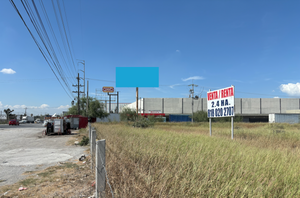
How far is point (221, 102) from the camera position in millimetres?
13297

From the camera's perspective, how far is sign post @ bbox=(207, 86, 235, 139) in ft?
40.5

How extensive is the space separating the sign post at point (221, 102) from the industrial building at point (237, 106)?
201ft

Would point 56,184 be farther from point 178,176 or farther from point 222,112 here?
point 222,112

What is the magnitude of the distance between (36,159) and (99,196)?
24.1ft

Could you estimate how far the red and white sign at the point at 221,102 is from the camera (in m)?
12.4

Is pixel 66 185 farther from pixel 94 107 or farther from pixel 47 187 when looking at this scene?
pixel 94 107

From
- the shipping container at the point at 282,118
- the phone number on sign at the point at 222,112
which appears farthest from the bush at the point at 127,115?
the shipping container at the point at 282,118

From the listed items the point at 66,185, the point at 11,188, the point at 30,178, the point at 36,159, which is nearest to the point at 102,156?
the point at 66,185

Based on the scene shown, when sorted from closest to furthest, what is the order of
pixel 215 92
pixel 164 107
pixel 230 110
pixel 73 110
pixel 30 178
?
1. pixel 30 178
2. pixel 230 110
3. pixel 215 92
4. pixel 73 110
5. pixel 164 107

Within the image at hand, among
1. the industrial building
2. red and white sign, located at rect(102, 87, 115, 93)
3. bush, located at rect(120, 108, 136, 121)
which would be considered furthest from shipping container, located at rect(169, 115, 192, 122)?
red and white sign, located at rect(102, 87, 115, 93)

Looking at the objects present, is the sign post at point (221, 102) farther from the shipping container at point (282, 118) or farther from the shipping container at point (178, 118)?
the shipping container at point (178, 118)

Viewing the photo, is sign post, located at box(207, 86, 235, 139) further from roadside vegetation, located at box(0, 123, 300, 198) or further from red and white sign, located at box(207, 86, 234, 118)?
roadside vegetation, located at box(0, 123, 300, 198)

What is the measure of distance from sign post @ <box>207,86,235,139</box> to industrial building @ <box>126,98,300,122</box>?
61.4m

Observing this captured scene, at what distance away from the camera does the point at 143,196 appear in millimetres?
2518
